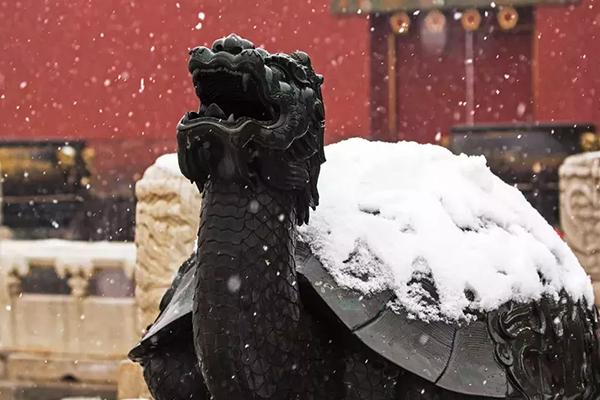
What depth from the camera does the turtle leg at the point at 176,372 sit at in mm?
2334

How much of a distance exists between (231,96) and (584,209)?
12.6ft

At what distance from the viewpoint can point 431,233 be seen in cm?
233

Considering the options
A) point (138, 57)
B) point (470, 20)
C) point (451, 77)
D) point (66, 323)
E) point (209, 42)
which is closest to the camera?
point (66, 323)

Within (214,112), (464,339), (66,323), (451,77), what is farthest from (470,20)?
(214,112)

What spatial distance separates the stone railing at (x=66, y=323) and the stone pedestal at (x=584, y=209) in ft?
7.69

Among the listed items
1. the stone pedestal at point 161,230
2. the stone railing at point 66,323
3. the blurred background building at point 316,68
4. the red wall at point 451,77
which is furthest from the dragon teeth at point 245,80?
the red wall at point 451,77

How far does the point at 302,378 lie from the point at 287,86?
601mm

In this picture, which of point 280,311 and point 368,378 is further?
point 368,378

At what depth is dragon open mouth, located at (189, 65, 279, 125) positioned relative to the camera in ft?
6.05

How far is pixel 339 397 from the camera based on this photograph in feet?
7.26

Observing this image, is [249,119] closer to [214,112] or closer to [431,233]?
[214,112]

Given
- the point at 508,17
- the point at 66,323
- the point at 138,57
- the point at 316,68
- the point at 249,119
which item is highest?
the point at 508,17

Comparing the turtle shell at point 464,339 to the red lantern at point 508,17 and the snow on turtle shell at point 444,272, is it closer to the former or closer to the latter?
the snow on turtle shell at point 444,272

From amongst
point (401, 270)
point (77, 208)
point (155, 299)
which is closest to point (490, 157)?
point (77, 208)
